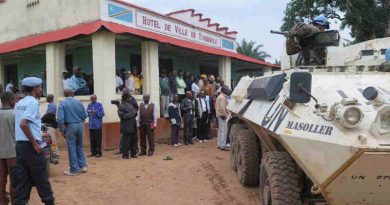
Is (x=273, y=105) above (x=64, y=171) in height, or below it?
above

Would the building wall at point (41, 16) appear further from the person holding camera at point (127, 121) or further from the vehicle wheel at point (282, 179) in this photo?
the vehicle wheel at point (282, 179)

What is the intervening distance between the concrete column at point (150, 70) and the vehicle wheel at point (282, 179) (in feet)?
31.3

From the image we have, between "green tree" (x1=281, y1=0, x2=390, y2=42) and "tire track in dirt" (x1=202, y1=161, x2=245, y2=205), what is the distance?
583 inches

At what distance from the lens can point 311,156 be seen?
462 centimetres

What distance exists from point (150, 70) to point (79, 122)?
17.7ft

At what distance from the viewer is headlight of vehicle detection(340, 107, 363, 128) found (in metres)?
4.41

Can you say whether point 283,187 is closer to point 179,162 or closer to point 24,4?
point 179,162

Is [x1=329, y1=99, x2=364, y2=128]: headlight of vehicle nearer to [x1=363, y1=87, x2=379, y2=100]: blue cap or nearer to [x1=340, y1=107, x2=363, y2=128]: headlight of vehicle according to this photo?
[x1=340, y1=107, x2=363, y2=128]: headlight of vehicle

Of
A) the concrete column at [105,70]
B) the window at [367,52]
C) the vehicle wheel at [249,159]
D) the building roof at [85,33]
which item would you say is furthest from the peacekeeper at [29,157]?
the concrete column at [105,70]

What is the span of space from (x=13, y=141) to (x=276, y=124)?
3440mm

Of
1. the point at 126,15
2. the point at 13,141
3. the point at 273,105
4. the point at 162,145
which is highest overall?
the point at 126,15

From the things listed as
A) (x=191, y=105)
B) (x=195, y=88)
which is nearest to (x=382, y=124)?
(x=191, y=105)

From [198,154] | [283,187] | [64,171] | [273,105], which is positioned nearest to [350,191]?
A: [283,187]

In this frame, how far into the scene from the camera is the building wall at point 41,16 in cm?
1372
